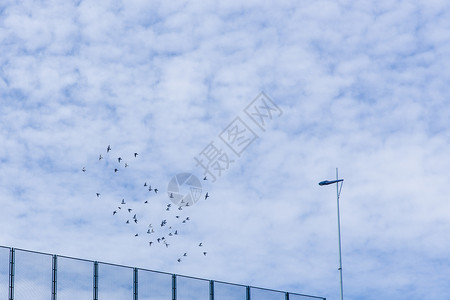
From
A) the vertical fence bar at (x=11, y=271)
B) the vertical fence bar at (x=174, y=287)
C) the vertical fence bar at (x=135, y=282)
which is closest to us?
the vertical fence bar at (x=11, y=271)

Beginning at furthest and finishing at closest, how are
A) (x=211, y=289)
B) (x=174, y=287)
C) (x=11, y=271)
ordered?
(x=211, y=289), (x=174, y=287), (x=11, y=271)

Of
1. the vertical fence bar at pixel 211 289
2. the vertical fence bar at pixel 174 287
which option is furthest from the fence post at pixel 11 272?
the vertical fence bar at pixel 211 289

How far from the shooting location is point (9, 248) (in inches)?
1781

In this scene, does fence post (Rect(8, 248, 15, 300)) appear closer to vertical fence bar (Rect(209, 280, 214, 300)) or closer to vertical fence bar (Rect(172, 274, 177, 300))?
vertical fence bar (Rect(172, 274, 177, 300))

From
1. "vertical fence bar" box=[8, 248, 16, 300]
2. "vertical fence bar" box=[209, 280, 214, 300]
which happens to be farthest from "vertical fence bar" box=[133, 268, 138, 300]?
"vertical fence bar" box=[8, 248, 16, 300]

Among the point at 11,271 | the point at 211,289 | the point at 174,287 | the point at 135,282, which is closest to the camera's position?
the point at 11,271

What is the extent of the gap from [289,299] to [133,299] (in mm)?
13377

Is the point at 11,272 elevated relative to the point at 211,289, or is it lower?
lower

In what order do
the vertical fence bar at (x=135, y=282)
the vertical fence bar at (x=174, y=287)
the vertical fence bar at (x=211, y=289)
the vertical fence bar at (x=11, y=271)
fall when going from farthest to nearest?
1. the vertical fence bar at (x=211, y=289)
2. the vertical fence bar at (x=174, y=287)
3. the vertical fence bar at (x=135, y=282)
4. the vertical fence bar at (x=11, y=271)

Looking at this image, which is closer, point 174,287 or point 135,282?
point 135,282

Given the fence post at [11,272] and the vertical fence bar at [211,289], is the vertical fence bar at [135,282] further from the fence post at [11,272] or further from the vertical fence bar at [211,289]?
the fence post at [11,272]

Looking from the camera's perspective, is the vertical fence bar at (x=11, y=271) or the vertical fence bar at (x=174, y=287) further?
the vertical fence bar at (x=174, y=287)

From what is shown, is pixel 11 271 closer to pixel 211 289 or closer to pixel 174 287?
pixel 174 287

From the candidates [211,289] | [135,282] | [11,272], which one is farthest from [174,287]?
[11,272]
